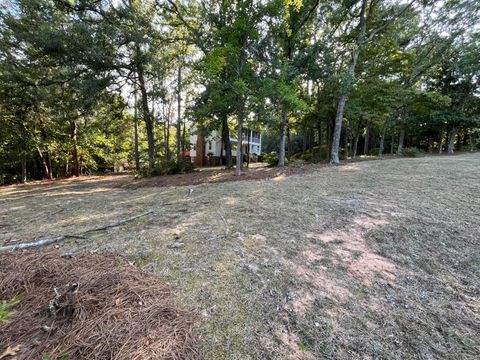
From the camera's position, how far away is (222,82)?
27.4 ft

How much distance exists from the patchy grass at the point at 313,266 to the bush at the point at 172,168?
260 inches

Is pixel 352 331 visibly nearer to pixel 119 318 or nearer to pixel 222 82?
pixel 119 318

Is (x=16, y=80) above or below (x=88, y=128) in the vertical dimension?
above

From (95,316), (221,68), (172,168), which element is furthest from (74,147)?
(95,316)

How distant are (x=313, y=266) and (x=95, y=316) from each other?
1.92 meters

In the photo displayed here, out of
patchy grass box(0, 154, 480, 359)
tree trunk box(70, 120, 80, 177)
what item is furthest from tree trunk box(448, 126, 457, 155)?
tree trunk box(70, 120, 80, 177)

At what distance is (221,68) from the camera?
7156 mm

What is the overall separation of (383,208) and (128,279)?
13.2ft

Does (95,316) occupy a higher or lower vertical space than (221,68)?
lower

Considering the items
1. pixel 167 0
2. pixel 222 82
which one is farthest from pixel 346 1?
pixel 167 0

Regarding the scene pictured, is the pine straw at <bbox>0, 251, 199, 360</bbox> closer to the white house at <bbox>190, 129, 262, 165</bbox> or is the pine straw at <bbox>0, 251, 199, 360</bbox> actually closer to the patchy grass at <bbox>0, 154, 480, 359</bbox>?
the patchy grass at <bbox>0, 154, 480, 359</bbox>

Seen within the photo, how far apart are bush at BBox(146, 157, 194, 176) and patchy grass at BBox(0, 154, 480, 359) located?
6.61 meters

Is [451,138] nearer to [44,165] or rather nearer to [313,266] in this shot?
[313,266]

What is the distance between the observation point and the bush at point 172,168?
11.2 metres
